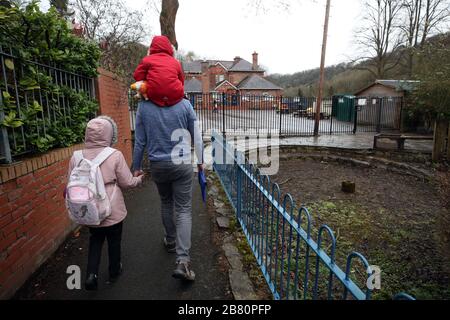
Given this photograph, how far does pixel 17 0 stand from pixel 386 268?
5339mm

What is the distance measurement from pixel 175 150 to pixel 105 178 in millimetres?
635

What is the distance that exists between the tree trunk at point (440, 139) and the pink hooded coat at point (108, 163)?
9745 millimetres

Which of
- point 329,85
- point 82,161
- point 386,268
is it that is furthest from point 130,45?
point 329,85

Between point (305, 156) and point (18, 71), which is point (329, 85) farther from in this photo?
point (18, 71)

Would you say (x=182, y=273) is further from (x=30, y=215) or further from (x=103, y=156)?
(x=30, y=215)

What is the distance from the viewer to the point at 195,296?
235 centimetres

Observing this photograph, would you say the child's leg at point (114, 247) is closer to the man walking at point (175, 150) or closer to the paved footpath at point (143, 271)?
the paved footpath at point (143, 271)

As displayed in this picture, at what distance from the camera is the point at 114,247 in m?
2.46

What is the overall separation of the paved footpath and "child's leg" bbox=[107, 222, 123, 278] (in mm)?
108

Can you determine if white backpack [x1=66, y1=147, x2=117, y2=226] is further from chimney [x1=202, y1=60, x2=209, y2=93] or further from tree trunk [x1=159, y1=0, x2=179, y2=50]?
chimney [x1=202, y1=60, x2=209, y2=93]

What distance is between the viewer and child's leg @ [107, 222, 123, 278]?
2.42 meters

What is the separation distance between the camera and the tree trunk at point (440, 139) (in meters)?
8.48

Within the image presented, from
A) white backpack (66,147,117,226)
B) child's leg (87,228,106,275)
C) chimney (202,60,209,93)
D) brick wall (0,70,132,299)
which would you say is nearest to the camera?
white backpack (66,147,117,226)

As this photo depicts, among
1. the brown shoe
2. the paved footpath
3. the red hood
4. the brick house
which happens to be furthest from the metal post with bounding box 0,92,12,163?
the brick house
